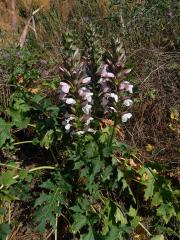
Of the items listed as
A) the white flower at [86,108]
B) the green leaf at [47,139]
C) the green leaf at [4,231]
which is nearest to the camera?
the green leaf at [4,231]

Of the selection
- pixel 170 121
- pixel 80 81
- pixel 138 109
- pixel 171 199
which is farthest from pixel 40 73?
pixel 171 199

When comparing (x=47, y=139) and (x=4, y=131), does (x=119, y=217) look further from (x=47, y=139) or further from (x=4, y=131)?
(x=4, y=131)

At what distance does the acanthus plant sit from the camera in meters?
3.43

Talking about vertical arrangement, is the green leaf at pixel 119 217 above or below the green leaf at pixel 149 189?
below

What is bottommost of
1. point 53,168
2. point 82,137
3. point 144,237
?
point 144,237

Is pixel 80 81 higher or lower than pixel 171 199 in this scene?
higher

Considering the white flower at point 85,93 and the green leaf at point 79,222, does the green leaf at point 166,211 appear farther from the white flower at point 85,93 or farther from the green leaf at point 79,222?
the white flower at point 85,93

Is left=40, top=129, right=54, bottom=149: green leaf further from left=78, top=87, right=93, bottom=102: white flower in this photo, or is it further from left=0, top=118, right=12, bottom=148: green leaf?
left=78, top=87, right=93, bottom=102: white flower

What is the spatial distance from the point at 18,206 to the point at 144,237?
46.9 inches

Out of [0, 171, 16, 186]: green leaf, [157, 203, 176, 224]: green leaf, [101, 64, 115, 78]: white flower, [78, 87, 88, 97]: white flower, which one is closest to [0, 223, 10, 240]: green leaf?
[0, 171, 16, 186]: green leaf

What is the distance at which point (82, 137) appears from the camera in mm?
3898

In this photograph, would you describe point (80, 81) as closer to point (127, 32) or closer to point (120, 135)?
point (120, 135)

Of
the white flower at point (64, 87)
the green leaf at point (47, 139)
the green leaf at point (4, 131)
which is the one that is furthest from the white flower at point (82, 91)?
the green leaf at point (4, 131)

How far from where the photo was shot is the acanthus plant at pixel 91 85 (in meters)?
3.43
